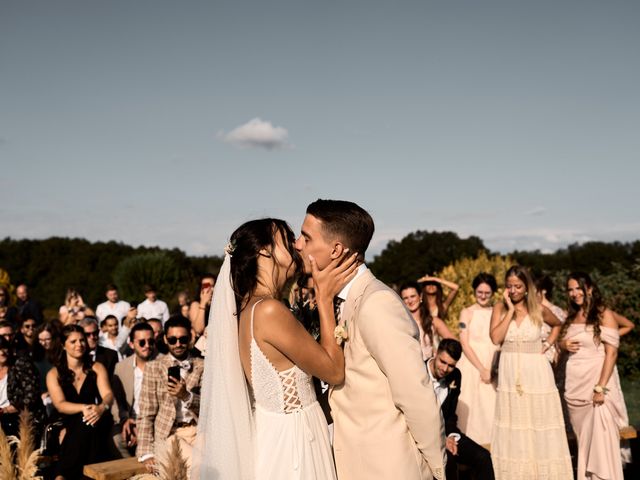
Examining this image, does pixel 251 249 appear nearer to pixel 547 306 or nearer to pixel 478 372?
pixel 478 372

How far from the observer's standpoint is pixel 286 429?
3.43 metres

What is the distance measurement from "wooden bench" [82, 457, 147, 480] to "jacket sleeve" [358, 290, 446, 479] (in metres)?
3.33

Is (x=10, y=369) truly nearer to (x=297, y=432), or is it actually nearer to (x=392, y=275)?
(x=297, y=432)

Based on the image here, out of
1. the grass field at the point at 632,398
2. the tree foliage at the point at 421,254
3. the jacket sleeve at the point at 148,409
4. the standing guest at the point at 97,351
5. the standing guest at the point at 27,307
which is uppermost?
the tree foliage at the point at 421,254

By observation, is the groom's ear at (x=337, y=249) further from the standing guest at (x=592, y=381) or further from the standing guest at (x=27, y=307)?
the standing guest at (x=27, y=307)

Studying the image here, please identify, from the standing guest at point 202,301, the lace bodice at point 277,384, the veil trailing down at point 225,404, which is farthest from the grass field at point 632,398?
the veil trailing down at point 225,404

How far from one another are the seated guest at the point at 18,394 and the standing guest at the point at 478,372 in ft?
16.3

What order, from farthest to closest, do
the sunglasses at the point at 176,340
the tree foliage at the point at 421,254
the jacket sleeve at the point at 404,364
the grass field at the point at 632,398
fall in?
the tree foliage at the point at 421,254
the grass field at the point at 632,398
the sunglasses at the point at 176,340
the jacket sleeve at the point at 404,364

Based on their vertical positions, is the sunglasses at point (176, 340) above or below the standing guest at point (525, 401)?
above

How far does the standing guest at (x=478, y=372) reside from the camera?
26.1ft

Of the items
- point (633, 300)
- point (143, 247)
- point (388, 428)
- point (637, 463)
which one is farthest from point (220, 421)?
point (143, 247)

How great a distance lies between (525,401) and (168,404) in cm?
365

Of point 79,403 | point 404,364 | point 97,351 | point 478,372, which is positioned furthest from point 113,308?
point 404,364

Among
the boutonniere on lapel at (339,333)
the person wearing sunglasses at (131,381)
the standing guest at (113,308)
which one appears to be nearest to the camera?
the boutonniere on lapel at (339,333)
